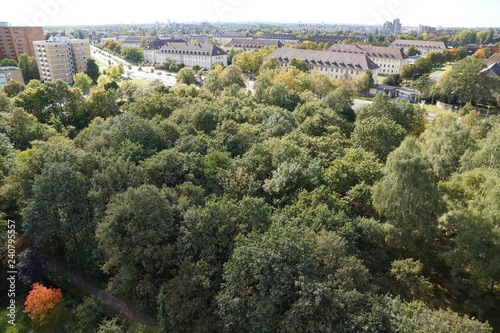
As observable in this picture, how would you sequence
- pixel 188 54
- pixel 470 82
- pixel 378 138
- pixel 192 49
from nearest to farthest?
pixel 378 138
pixel 470 82
pixel 192 49
pixel 188 54

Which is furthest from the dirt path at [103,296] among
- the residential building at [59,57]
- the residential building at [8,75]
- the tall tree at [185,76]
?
the residential building at [59,57]

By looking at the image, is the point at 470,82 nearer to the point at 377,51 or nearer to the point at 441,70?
the point at 377,51

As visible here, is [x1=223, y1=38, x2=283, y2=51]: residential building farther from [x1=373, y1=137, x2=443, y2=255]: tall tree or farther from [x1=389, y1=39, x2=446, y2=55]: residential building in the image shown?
[x1=373, y1=137, x2=443, y2=255]: tall tree

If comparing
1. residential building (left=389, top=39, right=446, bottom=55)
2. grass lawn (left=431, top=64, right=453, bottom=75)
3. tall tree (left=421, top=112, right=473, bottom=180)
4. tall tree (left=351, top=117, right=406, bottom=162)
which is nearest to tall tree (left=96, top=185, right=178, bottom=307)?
tall tree (left=351, top=117, right=406, bottom=162)

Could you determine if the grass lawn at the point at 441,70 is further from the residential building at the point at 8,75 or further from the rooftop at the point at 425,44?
the residential building at the point at 8,75

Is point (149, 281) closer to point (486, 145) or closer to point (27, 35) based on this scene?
point (486, 145)

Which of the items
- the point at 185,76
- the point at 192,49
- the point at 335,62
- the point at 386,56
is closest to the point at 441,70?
the point at 386,56

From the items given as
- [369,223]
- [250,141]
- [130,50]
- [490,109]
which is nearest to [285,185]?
[369,223]
